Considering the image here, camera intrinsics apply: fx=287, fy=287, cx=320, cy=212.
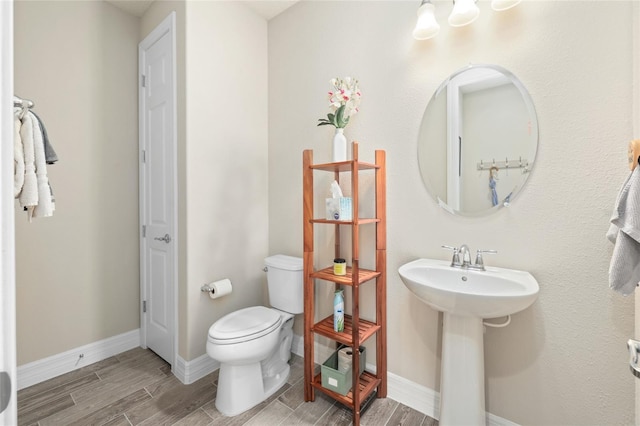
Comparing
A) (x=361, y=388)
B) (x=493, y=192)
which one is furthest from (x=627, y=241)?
(x=361, y=388)

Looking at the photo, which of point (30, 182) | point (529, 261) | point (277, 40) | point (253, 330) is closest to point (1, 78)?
point (30, 182)

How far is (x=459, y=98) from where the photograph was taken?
61.1 inches

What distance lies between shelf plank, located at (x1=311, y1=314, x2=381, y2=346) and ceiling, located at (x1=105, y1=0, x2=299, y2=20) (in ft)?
7.83

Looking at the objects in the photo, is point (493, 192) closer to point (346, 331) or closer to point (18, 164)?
point (346, 331)

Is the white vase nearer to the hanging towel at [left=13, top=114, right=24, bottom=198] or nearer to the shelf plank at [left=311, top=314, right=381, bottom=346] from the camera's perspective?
the shelf plank at [left=311, top=314, right=381, bottom=346]

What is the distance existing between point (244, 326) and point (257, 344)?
143 mm

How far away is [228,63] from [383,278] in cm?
191

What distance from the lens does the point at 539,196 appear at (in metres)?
1.35

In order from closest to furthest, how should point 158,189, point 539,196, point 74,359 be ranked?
point 539,196 → point 74,359 → point 158,189

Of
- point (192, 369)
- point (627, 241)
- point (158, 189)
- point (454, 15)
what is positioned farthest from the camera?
point (158, 189)

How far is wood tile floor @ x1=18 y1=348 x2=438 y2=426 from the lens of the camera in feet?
5.25

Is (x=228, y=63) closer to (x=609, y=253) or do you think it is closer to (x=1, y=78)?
(x=1, y=78)

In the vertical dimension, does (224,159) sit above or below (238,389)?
above

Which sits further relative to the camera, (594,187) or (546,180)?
(546,180)
